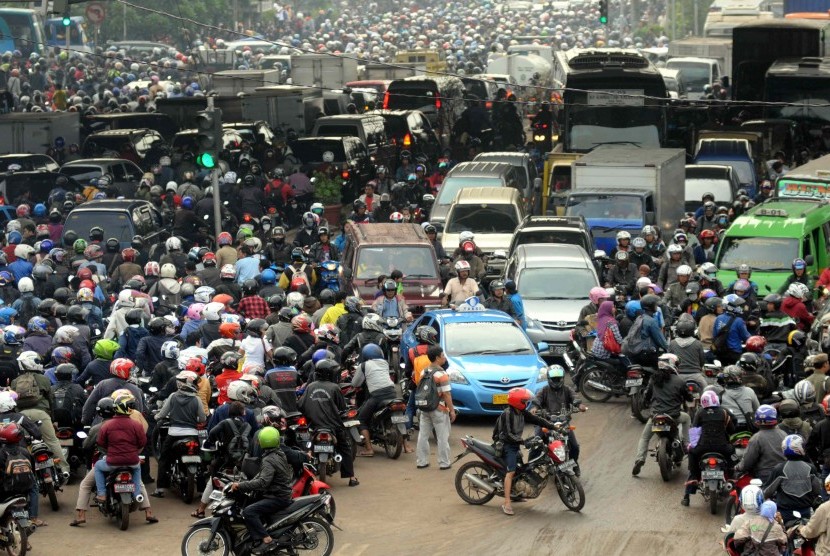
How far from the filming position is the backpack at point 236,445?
16.1 m

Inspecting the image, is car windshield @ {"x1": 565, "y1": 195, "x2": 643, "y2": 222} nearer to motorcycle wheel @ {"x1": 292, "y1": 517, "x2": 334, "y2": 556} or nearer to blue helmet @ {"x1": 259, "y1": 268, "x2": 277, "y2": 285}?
blue helmet @ {"x1": 259, "y1": 268, "x2": 277, "y2": 285}

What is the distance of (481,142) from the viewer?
44.8m

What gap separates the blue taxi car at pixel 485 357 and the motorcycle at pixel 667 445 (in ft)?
7.36

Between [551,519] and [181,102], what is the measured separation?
1093 inches

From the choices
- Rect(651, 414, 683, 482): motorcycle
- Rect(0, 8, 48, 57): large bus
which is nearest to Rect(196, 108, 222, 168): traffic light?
Rect(651, 414, 683, 482): motorcycle

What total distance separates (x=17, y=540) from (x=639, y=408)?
8.26m

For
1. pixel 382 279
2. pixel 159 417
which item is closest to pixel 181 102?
pixel 382 279

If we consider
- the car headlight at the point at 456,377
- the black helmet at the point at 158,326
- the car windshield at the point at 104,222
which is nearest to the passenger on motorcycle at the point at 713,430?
the car headlight at the point at 456,377

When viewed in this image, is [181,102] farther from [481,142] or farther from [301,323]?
[301,323]

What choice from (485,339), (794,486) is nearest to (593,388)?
(485,339)

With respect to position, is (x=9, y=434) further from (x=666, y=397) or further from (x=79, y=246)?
(x=79, y=246)

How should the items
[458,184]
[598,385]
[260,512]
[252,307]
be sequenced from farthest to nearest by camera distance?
[458,184] → [252,307] → [598,385] → [260,512]

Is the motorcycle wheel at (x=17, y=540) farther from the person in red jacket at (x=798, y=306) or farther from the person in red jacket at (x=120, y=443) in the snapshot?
the person in red jacket at (x=798, y=306)

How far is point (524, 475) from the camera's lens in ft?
54.7
